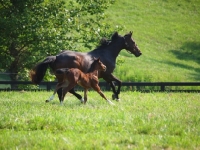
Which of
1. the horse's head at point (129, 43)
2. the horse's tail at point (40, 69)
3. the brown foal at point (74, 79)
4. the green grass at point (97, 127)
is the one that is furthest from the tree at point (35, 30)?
the green grass at point (97, 127)

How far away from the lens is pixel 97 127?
1116 cm

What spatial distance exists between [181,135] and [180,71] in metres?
31.6

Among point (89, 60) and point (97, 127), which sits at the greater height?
point (97, 127)

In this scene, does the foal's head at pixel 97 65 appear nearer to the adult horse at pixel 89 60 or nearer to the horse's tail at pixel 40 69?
the adult horse at pixel 89 60

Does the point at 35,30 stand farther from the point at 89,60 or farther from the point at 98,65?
the point at 98,65

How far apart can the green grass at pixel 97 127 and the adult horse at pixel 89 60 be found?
206 centimetres

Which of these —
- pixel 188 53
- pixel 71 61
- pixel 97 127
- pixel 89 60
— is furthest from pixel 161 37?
pixel 97 127

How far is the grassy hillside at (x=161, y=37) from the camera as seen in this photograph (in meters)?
40.0

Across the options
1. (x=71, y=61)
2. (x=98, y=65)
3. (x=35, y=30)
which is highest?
(x=71, y=61)

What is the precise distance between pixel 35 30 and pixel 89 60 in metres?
9.73

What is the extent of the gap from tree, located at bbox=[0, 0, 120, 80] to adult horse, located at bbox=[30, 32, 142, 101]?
7888 millimetres

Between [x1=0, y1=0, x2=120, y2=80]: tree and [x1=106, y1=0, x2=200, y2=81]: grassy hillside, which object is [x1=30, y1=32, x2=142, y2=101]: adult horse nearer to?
[x1=0, y1=0, x2=120, y2=80]: tree

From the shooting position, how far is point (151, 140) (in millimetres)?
9938

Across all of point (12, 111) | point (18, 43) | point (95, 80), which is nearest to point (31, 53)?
point (18, 43)
